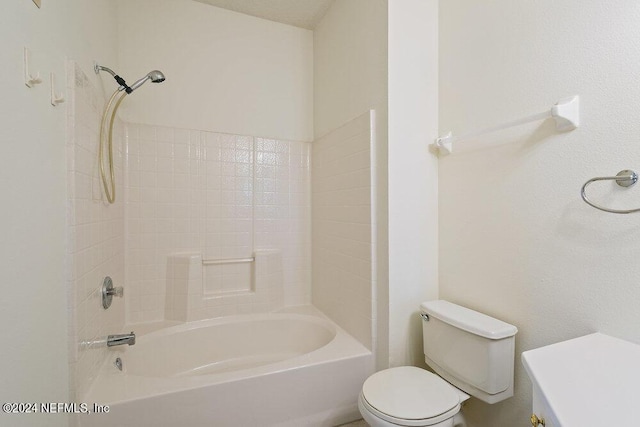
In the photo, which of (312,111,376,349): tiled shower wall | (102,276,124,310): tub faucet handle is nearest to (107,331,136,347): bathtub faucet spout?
(102,276,124,310): tub faucet handle

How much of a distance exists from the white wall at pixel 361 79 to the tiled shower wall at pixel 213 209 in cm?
54

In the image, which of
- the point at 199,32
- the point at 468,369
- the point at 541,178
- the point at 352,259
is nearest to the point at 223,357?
the point at 352,259

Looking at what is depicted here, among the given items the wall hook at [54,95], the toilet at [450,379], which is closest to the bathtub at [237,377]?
the toilet at [450,379]

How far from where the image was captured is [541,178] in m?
1.09

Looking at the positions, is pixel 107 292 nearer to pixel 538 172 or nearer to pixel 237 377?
pixel 237 377

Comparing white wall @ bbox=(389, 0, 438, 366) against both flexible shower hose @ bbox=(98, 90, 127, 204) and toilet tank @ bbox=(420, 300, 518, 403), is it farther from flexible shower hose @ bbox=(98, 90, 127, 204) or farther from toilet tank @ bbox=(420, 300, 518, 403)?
flexible shower hose @ bbox=(98, 90, 127, 204)

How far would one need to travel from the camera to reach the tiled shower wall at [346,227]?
1572 mm

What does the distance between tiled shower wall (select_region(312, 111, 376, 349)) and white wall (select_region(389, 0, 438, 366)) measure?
0.44ft

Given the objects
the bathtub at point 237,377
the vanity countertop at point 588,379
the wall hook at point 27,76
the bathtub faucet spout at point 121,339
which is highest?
the wall hook at point 27,76

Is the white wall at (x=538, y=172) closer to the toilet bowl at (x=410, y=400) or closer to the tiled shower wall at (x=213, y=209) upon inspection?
the toilet bowl at (x=410, y=400)

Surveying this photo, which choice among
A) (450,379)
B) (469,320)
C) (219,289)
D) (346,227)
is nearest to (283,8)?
(346,227)

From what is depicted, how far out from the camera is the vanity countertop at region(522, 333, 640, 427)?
53 cm

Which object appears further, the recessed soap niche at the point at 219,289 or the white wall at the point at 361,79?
the recessed soap niche at the point at 219,289

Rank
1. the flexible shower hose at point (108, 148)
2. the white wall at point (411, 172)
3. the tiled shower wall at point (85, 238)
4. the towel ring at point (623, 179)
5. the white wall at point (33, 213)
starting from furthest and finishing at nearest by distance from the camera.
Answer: the white wall at point (411, 172), the flexible shower hose at point (108, 148), the tiled shower wall at point (85, 238), the towel ring at point (623, 179), the white wall at point (33, 213)
